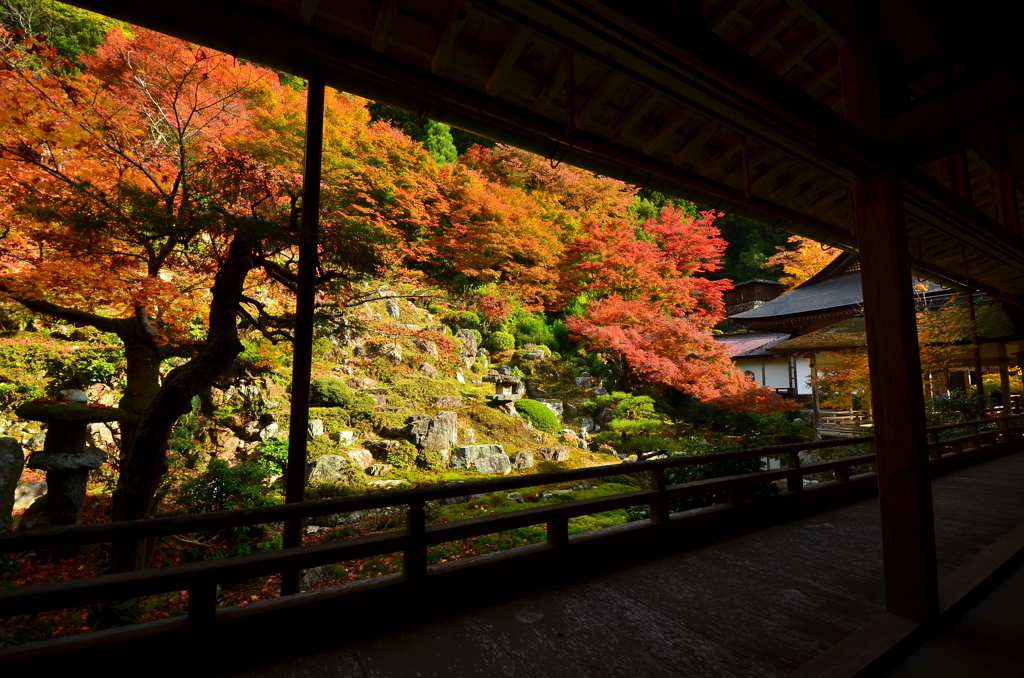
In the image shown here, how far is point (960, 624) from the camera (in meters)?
2.63

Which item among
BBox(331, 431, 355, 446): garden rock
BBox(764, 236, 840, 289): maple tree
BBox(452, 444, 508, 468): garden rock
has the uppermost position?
BBox(764, 236, 840, 289): maple tree

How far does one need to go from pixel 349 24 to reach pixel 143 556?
4.24 m

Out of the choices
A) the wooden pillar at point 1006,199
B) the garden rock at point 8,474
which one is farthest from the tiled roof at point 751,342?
the garden rock at point 8,474

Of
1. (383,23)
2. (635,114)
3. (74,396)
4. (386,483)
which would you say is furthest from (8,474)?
(635,114)

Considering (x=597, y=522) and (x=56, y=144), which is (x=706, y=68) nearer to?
(x=56, y=144)

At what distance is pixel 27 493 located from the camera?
6.19 metres

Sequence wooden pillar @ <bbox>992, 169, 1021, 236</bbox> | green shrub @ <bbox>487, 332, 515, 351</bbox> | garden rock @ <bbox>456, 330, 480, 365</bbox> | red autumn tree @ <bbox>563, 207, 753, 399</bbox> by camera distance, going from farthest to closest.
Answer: green shrub @ <bbox>487, 332, 515, 351</bbox> → garden rock @ <bbox>456, 330, 480, 365</bbox> → red autumn tree @ <bbox>563, 207, 753, 399</bbox> → wooden pillar @ <bbox>992, 169, 1021, 236</bbox>

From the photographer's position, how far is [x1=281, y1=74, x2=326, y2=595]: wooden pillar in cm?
262

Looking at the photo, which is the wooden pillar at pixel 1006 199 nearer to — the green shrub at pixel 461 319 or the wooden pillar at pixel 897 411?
the wooden pillar at pixel 897 411

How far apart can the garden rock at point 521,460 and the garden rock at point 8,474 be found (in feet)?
23.8

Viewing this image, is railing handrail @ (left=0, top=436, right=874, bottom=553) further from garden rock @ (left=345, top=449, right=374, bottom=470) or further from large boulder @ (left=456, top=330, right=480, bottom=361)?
large boulder @ (left=456, top=330, right=480, bottom=361)

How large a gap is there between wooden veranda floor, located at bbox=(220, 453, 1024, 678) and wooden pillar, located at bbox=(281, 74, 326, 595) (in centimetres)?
60

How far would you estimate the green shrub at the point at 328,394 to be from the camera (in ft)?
30.6

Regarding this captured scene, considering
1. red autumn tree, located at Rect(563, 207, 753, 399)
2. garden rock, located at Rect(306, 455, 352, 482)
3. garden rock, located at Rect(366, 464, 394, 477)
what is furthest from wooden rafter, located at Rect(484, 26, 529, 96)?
red autumn tree, located at Rect(563, 207, 753, 399)
